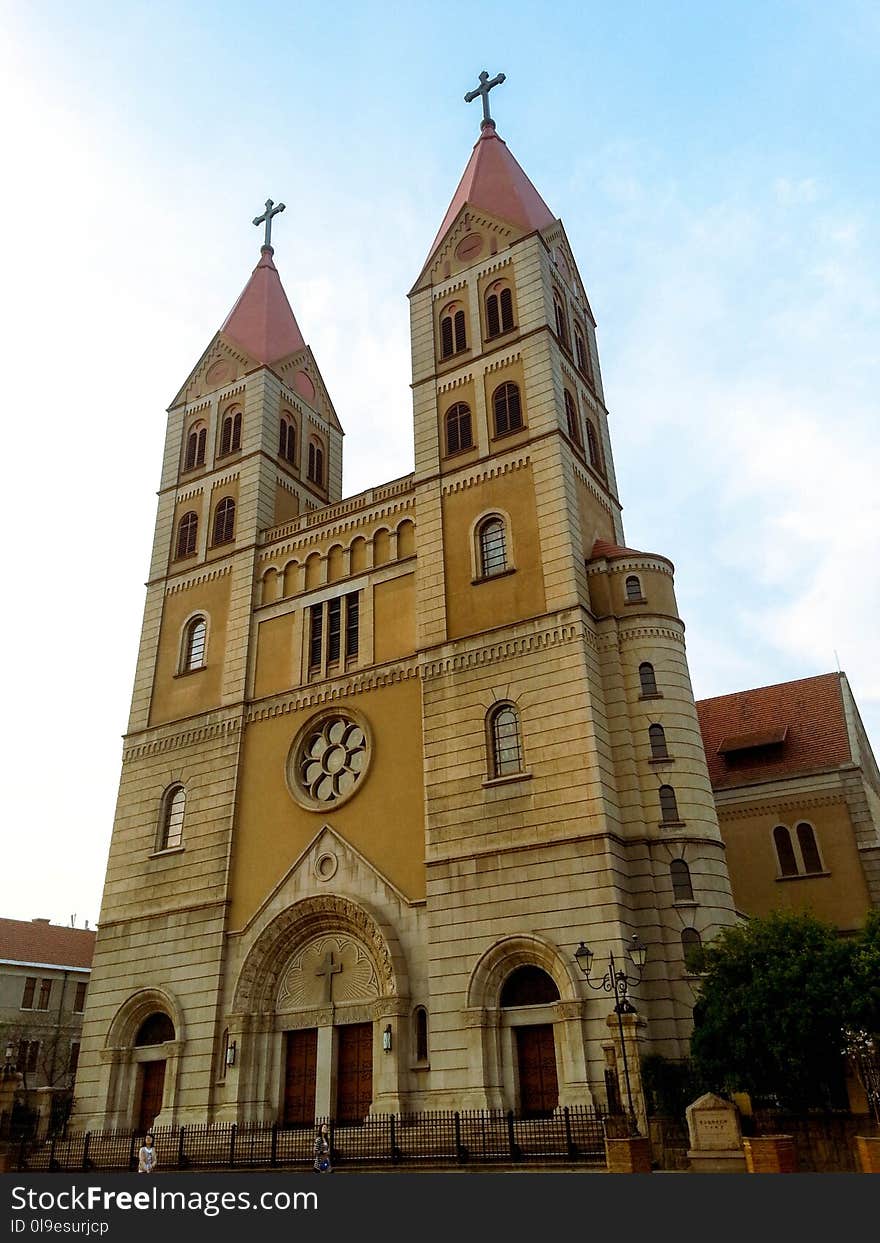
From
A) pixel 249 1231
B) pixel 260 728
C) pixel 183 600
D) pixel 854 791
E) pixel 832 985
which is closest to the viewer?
pixel 249 1231

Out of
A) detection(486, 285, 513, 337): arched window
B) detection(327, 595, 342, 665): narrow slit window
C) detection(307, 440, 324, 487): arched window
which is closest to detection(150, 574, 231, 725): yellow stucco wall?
detection(327, 595, 342, 665): narrow slit window

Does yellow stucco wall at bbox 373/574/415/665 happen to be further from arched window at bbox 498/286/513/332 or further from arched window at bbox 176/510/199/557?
arched window at bbox 176/510/199/557

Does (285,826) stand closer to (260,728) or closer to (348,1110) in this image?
(260,728)

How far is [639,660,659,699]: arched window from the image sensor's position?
27.0 metres

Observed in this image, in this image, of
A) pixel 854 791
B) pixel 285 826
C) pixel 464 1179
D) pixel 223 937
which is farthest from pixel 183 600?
pixel 464 1179

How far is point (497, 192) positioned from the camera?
37500 mm

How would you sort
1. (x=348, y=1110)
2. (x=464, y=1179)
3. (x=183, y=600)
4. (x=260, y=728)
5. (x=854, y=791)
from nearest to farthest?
(x=464, y=1179) < (x=348, y=1110) < (x=260, y=728) < (x=854, y=791) < (x=183, y=600)

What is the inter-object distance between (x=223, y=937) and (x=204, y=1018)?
2310 millimetres

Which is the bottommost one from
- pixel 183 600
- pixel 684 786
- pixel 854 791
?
pixel 684 786

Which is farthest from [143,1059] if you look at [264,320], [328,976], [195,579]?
[264,320]

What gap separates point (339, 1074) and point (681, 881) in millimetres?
10822

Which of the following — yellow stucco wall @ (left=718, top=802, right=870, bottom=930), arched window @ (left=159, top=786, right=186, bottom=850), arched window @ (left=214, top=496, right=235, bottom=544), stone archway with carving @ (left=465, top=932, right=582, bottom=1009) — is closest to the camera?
stone archway with carving @ (left=465, top=932, right=582, bottom=1009)

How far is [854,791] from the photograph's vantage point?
34406 millimetres

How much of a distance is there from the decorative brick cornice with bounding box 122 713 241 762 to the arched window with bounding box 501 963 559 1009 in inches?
517
